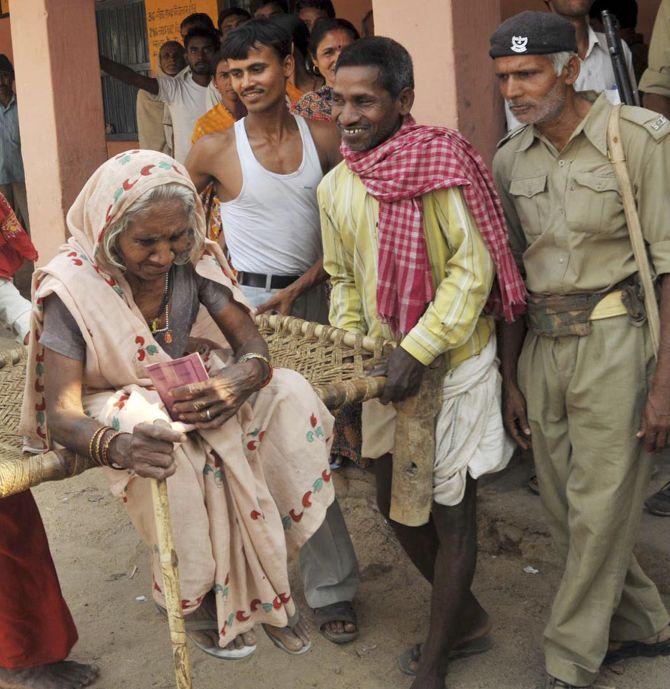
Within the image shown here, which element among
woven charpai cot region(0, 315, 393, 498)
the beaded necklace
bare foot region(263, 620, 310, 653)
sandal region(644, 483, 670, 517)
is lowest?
sandal region(644, 483, 670, 517)

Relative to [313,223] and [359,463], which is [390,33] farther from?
[359,463]

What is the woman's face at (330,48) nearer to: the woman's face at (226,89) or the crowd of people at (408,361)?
the woman's face at (226,89)

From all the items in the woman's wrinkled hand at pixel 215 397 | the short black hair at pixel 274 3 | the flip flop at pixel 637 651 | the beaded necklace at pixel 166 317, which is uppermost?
the short black hair at pixel 274 3

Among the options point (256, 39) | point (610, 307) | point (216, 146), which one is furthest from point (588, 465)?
point (256, 39)

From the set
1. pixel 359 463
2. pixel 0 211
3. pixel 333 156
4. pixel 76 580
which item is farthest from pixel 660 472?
pixel 0 211

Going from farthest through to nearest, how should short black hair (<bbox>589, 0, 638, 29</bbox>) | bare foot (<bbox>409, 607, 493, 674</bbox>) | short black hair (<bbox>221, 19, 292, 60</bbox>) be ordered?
short black hair (<bbox>589, 0, 638, 29</bbox>) → short black hair (<bbox>221, 19, 292, 60</bbox>) → bare foot (<bbox>409, 607, 493, 674</bbox>)

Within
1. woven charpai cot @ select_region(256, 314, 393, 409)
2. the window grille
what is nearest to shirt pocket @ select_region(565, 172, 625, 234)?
woven charpai cot @ select_region(256, 314, 393, 409)

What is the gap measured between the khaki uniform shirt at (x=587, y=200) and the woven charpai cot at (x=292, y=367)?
1.95ft

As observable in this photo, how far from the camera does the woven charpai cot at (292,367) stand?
102 inches

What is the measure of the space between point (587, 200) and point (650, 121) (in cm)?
28

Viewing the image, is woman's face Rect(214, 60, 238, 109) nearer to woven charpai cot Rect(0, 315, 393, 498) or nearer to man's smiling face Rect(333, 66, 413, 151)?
woven charpai cot Rect(0, 315, 393, 498)

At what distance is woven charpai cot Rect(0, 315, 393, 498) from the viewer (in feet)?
8.49

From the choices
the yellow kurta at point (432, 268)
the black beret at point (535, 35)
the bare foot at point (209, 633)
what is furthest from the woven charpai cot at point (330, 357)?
the black beret at point (535, 35)

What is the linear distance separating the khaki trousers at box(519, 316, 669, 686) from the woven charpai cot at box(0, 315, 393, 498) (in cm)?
54
